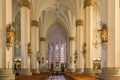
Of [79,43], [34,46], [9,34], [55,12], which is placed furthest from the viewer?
[55,12]

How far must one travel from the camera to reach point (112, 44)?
12.1m

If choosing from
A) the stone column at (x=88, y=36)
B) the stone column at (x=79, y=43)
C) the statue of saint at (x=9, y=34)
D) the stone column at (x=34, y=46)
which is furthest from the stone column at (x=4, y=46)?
the stone column at (x=79, y=43)

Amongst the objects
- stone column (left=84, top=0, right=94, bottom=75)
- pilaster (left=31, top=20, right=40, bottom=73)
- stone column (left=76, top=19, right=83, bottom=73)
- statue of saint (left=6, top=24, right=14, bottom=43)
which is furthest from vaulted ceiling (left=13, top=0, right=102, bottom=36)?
statue of saint (left=6, top=24, right=14, bottom=43)

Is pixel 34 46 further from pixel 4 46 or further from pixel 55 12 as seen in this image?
pixel 55 12

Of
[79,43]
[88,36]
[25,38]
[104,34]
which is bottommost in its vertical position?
[79,43]

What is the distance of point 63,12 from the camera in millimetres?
39125

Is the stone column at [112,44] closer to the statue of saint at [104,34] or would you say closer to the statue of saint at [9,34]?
the statue of saint at [104,34]

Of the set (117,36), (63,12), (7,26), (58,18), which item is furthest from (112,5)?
(58,18)

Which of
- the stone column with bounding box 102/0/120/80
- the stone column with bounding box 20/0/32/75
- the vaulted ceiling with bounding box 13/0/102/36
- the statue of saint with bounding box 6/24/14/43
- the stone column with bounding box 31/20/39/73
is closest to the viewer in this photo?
the stone column with bounding box 102/0/120/80

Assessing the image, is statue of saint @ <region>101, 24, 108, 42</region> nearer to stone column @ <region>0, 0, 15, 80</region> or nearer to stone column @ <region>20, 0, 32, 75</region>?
stone column @ <region>0, 0, 15, 80</region>

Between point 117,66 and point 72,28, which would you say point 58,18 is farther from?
point 117,66

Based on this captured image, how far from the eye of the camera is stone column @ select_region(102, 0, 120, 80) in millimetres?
11815

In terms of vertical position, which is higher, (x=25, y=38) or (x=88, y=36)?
(x=88, y=36)

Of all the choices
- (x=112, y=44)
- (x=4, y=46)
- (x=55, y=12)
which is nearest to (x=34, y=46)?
(x=4, y=46)
